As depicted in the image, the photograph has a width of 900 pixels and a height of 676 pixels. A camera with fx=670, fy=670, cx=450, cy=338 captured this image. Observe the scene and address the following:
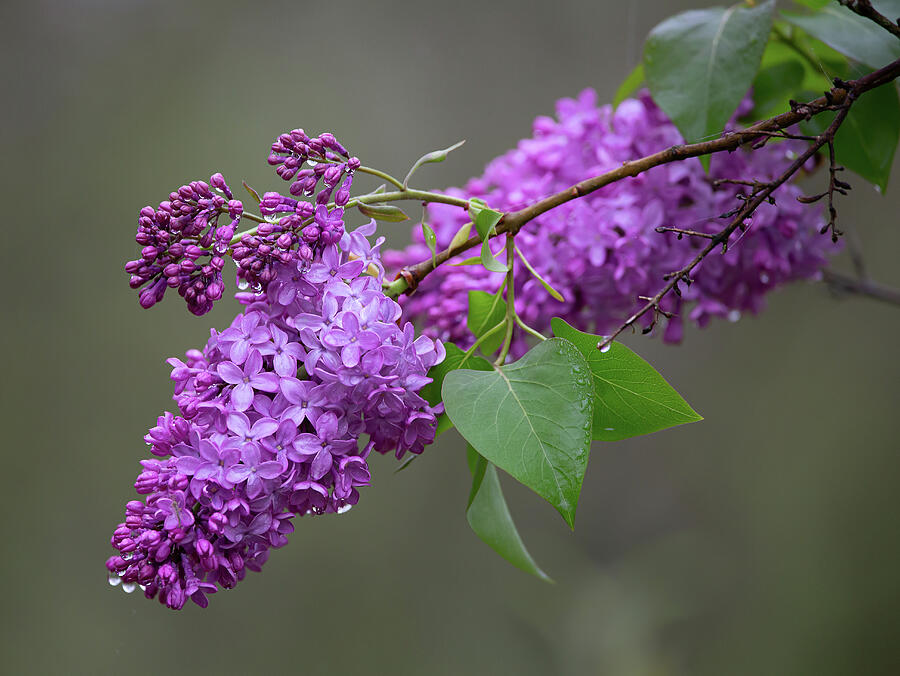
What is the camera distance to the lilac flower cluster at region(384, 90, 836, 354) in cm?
50

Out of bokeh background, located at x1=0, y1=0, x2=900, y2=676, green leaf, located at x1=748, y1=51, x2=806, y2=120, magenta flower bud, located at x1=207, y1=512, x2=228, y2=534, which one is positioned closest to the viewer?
magenta flower bud, located at x1=207, y1=512, x2=228, y2=534

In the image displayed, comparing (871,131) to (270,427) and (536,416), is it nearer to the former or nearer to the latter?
(536,416)

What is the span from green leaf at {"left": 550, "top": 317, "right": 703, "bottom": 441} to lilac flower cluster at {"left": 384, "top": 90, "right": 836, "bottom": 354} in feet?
0.56

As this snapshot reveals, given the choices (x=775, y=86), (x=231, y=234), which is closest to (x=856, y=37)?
(x=775, y=86)

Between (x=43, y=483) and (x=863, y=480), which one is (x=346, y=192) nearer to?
(x=43, y=483)

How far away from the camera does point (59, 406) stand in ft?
3.31

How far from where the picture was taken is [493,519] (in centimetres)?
37

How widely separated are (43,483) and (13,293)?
285mm

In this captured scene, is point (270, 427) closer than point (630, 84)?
Yes

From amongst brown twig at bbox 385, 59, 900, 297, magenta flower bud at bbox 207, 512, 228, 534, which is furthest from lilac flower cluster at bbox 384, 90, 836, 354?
magenta flower bud at bbox 207, 512, 228, 534

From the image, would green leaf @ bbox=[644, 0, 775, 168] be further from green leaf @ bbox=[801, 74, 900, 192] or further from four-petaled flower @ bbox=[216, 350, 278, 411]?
four-petaled flower @ bbox=[216, 350, 278, 411]

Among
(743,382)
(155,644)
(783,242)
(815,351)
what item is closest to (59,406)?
(155,644)

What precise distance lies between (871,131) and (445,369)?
1.10ft

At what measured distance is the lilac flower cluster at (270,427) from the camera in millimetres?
288
